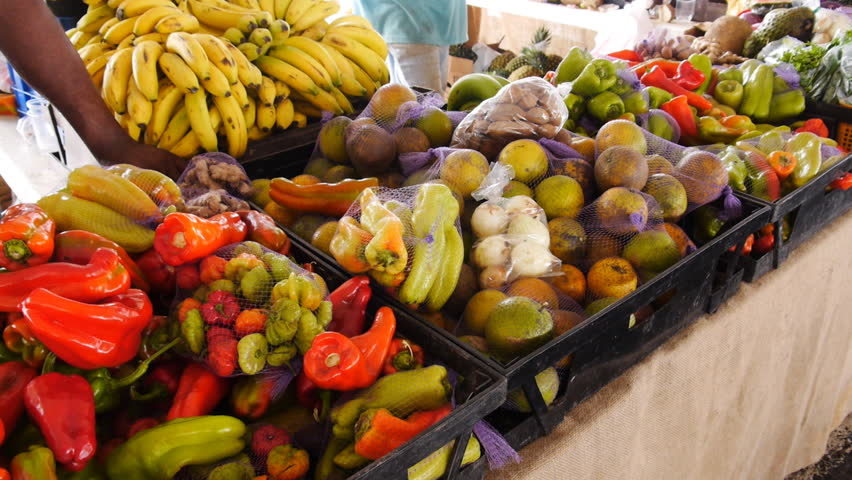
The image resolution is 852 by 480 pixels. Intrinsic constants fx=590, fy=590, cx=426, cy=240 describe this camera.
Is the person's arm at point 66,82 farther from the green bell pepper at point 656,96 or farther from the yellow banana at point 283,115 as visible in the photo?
the green bell pepper at point 656,96

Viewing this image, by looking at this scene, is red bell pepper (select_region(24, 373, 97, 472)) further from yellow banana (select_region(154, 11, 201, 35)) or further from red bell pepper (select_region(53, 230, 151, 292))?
yellow banana (select_region(154, 11, 201, 35))

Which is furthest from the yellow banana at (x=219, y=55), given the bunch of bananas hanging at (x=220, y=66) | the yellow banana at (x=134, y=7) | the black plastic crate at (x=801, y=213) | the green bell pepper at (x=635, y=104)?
the black plastic crate at (x=801, y=213)

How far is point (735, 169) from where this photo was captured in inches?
58.2

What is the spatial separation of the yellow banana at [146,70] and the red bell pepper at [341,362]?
120 cm

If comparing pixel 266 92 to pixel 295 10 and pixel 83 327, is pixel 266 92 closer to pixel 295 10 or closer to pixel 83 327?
pixel 295 10

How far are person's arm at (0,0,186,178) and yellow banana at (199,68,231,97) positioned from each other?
0.74 ft

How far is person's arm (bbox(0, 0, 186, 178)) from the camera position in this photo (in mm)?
1635

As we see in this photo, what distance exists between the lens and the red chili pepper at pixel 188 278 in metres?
0.97

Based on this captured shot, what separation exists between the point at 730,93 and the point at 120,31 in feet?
6.80

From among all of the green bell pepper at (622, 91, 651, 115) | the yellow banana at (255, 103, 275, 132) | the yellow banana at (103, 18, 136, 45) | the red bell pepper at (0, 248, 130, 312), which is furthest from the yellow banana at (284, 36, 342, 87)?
the red bell pepper at (0, 248, 130, 312)

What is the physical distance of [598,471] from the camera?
1.16 m

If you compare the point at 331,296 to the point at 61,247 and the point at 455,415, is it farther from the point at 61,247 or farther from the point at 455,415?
the point at 61,247

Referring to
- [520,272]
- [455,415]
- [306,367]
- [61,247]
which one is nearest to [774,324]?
[520,272]

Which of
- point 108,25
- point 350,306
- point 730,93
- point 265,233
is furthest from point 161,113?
point 730,93
